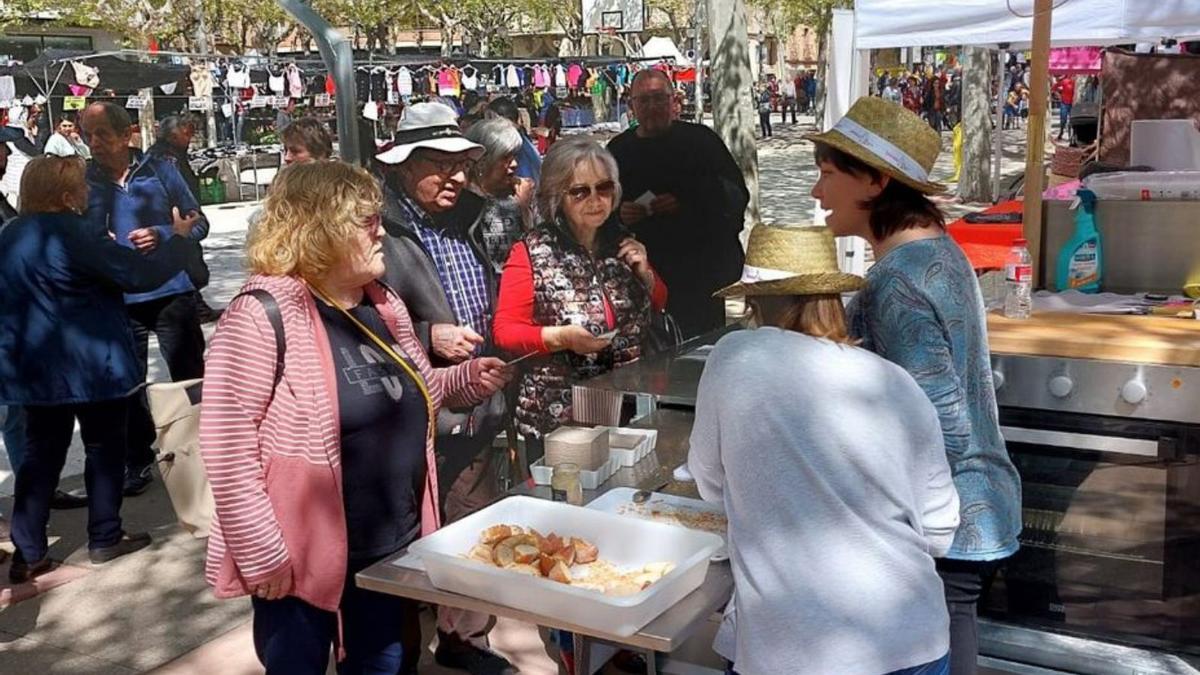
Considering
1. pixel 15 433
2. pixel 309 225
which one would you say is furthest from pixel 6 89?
pixel 309 225

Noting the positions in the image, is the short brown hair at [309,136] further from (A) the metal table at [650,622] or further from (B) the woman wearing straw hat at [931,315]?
(B) the woman wearing straw hat at [931,315]

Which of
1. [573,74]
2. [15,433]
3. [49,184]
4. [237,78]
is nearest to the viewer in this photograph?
[49,184]

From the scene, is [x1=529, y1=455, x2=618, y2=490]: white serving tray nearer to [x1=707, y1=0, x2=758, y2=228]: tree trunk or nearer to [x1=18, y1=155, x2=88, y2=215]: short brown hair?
[x1=18, y1=155, x2=88, y2=215]: short brown hair

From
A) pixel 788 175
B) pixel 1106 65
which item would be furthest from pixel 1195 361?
pixel 788 175

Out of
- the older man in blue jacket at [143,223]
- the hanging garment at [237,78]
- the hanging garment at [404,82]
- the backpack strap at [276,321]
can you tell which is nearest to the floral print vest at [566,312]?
the backpack strap at [276,321]

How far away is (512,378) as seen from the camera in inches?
152

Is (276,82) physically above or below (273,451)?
above

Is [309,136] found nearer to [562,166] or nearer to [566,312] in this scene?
[562,166]

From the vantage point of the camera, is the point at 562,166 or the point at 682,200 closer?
the point at 562,166

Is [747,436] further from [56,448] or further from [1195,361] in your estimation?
[56,448]

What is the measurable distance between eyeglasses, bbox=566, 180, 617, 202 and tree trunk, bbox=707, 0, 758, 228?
18.7 feet

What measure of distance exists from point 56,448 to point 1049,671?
3.88 metres

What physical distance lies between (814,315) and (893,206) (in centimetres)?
47

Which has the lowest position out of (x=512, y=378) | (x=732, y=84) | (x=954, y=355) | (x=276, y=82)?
(x=512, y=378)
